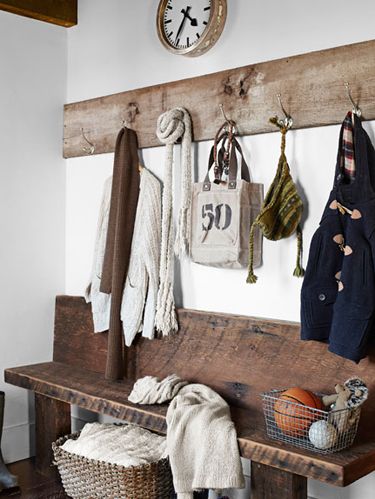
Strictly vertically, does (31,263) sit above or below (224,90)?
below

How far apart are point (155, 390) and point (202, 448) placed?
0.43 metres

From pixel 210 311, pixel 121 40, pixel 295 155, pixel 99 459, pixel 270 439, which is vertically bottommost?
pixel 99 459

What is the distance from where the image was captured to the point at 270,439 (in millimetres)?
2359

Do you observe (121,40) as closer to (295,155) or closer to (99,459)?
(295,155)

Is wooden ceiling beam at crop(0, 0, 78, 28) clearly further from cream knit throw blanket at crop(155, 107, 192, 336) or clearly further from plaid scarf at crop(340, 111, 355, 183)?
plaid scarf at crop(340, 111, 355, 183)

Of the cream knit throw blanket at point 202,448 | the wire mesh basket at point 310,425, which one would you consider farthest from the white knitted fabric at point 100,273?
the wire mesh basket at point 310,425

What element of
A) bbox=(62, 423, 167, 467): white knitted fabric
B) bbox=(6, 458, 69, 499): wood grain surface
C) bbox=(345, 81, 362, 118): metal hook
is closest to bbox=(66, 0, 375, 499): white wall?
bbox=(345, 81, 362, 118): metal hook

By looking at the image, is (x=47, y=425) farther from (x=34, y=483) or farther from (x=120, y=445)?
(x=120, y=445)

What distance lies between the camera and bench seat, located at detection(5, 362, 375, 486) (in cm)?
215

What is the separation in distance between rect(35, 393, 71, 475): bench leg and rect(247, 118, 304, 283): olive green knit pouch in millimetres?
1301

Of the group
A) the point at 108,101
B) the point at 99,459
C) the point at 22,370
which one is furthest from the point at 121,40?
the point at 99,459

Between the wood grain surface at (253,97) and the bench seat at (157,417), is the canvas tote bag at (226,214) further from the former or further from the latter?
the bench seat at (157,417)

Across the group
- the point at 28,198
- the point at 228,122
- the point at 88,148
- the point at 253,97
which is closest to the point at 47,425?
the point at 28,198

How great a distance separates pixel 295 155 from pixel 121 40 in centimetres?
117
